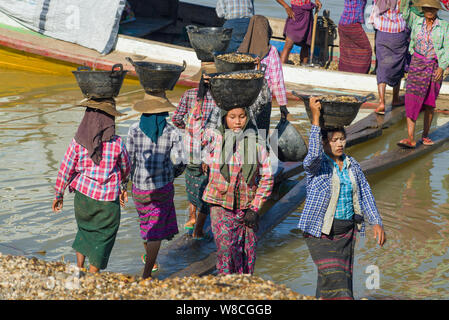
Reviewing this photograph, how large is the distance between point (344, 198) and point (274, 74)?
227 centimetres

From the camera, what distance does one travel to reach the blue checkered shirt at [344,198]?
4453 mm

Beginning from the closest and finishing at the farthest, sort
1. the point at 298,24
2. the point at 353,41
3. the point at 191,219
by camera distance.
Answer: the point at 191,219 → the point at 353,41 → the point at 298,24

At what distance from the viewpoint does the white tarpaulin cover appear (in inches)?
456

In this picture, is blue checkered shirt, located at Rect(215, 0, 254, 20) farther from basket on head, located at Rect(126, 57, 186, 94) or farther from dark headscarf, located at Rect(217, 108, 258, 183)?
dark headscarf, located at Rect(217, 108, 258, 183)

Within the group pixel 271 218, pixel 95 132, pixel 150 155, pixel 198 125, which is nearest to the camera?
pixel 95 132

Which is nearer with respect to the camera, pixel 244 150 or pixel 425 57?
pixel 244 150

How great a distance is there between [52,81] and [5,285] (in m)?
8.40

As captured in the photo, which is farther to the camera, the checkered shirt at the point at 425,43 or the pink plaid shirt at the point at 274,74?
the checkered shirt at the point at 425,43

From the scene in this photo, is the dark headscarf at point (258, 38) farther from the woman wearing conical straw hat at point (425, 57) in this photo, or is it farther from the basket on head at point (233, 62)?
the woman wearing conical straw hat at point (425, 57)

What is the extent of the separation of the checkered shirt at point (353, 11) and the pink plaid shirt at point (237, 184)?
654cm

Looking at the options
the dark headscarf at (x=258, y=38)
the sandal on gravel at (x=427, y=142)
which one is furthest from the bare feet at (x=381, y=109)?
the dark headscarf at (x=258, y=38)

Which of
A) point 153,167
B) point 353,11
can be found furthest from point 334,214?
point 353,11

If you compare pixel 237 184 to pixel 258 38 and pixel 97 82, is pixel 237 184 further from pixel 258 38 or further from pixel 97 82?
pixel 258 38

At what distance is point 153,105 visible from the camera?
5141 mm
